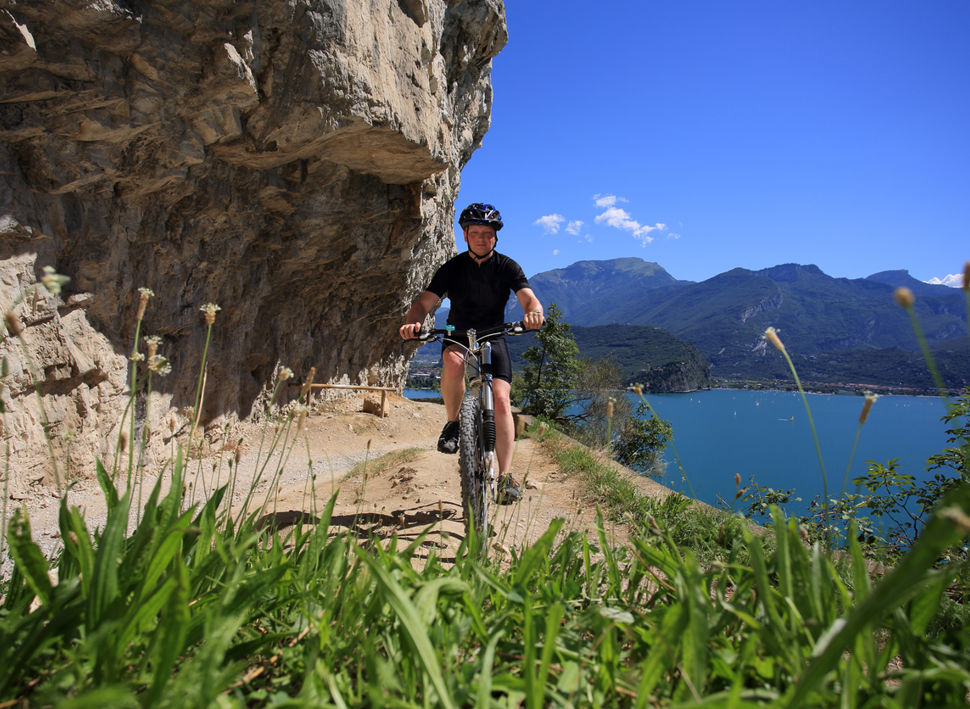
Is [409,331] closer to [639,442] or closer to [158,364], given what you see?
[158,364]

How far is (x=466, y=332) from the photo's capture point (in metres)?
3.83

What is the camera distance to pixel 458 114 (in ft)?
41.5

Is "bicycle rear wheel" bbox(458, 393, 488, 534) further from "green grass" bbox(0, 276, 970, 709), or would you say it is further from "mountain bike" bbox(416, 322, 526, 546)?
"green grass" bbox(0, 276, 970, 709)

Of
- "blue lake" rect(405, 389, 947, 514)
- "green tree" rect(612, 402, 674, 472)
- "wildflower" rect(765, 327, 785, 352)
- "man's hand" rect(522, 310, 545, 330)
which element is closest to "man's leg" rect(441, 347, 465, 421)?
"man's hand" rect(522, 310, 545, 330)

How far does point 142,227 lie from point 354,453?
5.40 meters

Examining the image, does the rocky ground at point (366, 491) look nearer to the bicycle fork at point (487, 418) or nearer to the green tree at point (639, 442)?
the bicycle fork at point (487, 418)

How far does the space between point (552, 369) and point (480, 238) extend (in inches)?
965


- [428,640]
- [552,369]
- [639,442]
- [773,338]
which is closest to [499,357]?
[773,338]

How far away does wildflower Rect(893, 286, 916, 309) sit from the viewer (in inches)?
36.3

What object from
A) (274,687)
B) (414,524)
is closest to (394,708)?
(274,687)

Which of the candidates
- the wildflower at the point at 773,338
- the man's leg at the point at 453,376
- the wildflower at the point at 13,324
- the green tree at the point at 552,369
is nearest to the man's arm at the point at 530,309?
the man's leg at the point at 453,376

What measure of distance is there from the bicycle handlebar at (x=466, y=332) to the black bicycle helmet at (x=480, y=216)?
2.91 feet

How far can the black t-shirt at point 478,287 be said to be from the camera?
13.8 ft

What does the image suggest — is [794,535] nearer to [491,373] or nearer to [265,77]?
[491,373]
